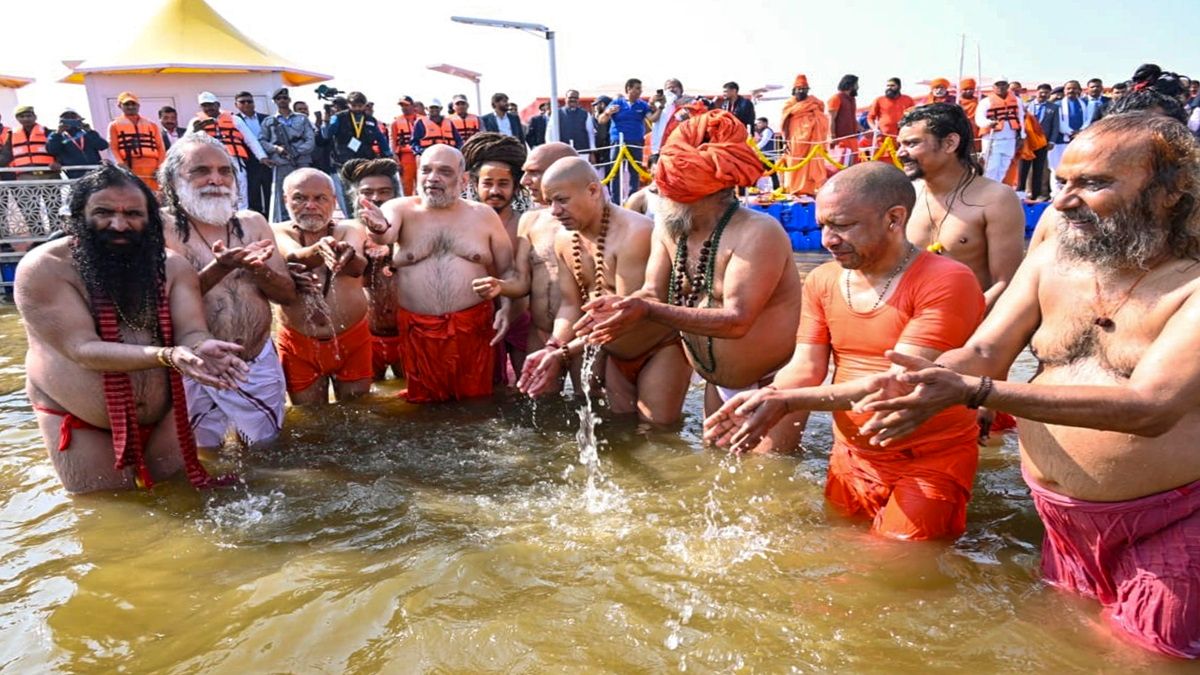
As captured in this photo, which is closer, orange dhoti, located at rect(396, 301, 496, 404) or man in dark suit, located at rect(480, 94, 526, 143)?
orange dhoti, located at rect(396, 301, 496, 404)

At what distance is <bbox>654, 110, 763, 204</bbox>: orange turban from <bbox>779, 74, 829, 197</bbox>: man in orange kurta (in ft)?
34.2

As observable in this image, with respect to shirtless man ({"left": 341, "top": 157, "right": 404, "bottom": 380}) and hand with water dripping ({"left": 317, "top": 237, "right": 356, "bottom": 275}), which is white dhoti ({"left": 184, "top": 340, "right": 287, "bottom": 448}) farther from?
shirtless man ({"left": 341, "top": 157, "right": 404, "bottom": 380})

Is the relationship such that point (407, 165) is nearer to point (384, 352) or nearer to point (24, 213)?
point (24, 213)

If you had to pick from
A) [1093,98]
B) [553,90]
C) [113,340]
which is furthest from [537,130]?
[113,340]

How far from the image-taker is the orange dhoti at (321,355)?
574 cm

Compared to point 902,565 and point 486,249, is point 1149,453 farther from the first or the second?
point 486,249

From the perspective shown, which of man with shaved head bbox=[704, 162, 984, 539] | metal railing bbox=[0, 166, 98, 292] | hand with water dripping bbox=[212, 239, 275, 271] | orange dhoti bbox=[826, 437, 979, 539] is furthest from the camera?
metal railing bbox=[0, 166, 98, 292]

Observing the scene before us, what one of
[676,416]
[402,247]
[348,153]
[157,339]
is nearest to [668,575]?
[676,416]

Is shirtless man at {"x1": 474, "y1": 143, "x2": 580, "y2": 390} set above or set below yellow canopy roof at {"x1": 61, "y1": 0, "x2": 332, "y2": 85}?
below

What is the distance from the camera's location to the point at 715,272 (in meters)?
4.36

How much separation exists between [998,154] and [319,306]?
40.0ft

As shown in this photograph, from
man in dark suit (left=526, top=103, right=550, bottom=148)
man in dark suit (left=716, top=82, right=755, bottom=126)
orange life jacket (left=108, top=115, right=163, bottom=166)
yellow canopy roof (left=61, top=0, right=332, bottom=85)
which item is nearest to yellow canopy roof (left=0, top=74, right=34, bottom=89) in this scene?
yellow canopy roof (left=61, top=0, right=332, bottom=85)

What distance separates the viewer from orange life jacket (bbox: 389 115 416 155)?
14.6 m

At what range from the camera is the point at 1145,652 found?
103 inches
